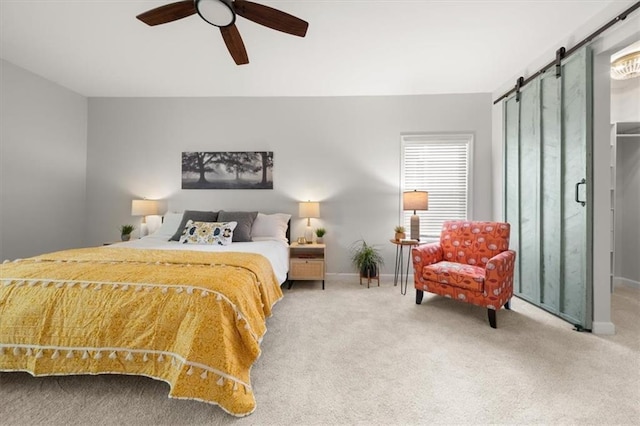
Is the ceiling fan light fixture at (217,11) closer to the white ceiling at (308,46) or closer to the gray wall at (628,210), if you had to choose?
the white ceiling at (308,46)

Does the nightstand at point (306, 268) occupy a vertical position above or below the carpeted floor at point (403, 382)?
above

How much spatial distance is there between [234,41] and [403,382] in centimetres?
290

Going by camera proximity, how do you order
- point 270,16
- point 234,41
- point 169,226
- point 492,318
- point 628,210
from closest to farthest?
point 270,16 < point 234,41 < point 492,318 < point 169,226 < point 628,210

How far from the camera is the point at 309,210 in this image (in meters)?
3.80

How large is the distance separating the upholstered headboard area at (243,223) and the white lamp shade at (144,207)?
376mm

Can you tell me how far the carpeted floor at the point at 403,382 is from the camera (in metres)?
1.41

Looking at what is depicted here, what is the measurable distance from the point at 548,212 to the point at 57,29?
5450 millimetres

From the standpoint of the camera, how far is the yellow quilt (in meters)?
1.39

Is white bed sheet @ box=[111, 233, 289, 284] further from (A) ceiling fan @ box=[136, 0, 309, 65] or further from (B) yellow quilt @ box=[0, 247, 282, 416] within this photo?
(A) ceiling fan @ box=[136, 0, 309, 65]

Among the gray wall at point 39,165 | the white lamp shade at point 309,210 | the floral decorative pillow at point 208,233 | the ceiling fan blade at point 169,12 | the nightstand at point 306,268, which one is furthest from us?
the white lamp shade at point 309,210

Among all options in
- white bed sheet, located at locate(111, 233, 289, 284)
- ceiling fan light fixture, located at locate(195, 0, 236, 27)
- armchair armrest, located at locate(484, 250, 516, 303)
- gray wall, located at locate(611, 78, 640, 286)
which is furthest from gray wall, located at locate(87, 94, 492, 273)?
ceiling fan light fixture, located at locate(195, 0, 236, 27)

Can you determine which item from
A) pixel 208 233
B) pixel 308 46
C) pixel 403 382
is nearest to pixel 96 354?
pixel 208 233

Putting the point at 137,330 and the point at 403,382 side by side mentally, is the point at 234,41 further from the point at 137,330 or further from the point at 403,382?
the point at 403,382

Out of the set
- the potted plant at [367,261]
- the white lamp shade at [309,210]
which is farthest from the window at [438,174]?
the white lamp shade at [309,210]
